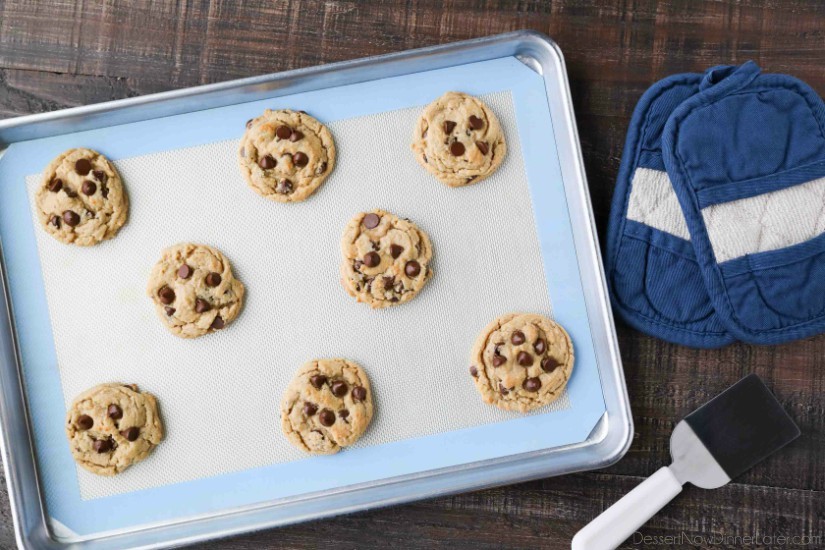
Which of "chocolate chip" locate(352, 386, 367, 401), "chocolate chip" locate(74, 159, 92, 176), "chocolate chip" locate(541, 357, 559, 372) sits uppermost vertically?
"chocolate chip" locate(74, 159, 92, 176)

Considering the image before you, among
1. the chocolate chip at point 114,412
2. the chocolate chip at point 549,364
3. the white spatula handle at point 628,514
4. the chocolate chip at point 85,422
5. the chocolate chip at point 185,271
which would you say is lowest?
the white spatula handle at point 628,514

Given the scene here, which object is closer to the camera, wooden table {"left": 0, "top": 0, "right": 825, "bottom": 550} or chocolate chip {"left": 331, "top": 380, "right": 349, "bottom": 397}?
chocolate chip {"left": 331, "top": 380, "right": 349, "bottom": 397}

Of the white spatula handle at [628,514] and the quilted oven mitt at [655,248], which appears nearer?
the white spatula handle at [628,514]

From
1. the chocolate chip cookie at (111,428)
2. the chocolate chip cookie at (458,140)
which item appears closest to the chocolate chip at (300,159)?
the chocolate chip cookie at (458,140)

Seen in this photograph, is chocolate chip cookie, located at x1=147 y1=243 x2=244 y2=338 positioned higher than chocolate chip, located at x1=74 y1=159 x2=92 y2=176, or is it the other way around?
chocolate chip, located at x1=74 y1=159 x2=92 y2=176

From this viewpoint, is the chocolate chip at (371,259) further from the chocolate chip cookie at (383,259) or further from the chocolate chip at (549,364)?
the chocolate chip at (549,364)

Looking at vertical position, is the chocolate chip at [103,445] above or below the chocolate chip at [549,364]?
below

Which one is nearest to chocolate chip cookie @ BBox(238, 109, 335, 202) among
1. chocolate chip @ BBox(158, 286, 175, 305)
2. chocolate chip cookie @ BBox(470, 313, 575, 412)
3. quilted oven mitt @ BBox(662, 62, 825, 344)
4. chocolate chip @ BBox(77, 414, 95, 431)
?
chocolate chip @ BBox(158, 286, 175, 305)

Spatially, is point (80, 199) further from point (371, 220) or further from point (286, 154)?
point (371, 220)

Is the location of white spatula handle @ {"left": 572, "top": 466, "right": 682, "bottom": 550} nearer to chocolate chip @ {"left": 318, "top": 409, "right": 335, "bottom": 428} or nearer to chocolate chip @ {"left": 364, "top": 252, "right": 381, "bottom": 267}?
chocolate chip @ {"left": 318, "top": 409, "right": 335, "bottom": 428}
